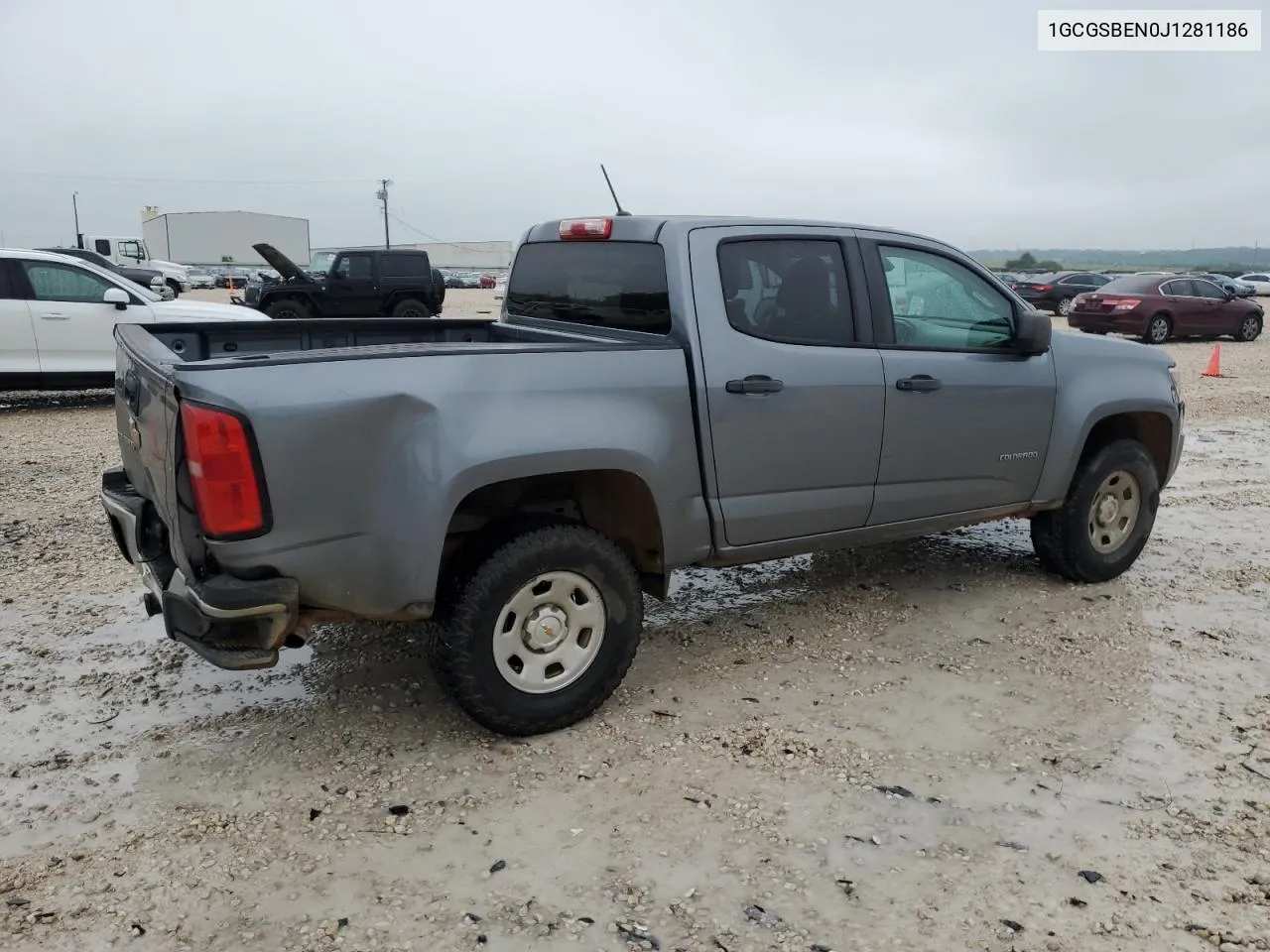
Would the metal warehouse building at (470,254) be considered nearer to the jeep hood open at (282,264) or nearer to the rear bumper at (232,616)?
the jeep hood open at (282,264)

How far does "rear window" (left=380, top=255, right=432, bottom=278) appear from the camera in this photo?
19.9 meters

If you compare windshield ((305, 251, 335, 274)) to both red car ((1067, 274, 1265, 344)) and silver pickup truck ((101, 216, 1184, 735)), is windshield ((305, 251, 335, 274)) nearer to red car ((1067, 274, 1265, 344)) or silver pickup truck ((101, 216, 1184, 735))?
red car ((1067, 274, 1265, 344))

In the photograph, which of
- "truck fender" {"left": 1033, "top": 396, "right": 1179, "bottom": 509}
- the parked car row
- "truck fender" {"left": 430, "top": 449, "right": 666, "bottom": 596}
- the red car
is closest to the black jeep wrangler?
the red car

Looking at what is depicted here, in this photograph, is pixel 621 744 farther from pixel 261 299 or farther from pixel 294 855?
pixel 261 299

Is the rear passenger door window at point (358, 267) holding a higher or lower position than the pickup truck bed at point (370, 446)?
higher

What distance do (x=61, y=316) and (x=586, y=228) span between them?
8.06m

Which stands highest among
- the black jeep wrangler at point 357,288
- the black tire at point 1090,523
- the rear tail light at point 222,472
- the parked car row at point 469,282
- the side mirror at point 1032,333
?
the parked car row at point 469,282

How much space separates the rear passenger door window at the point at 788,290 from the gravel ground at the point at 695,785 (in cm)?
139

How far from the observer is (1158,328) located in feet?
64.7

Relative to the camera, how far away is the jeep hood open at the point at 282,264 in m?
18.3

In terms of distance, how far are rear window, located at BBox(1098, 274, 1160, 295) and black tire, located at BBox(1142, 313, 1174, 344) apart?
22.5 inches

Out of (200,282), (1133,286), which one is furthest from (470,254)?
(1133,286)

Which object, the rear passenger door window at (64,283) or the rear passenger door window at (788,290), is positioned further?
the rear passenger door window at (64,283)

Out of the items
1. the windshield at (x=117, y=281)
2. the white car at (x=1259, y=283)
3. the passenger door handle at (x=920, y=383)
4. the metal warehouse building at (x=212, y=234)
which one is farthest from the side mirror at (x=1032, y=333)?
the metal warehouse building at (x=212, y=234)
